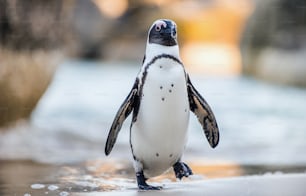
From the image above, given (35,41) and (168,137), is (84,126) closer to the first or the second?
(35,41)

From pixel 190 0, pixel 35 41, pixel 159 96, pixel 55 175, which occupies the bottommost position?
pixel 55 175

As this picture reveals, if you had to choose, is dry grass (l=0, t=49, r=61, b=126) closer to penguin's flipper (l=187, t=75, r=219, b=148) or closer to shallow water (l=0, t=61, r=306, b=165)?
shallow water (l=0, t=61, r=306, b=165)

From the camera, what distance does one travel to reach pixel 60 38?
589 cm

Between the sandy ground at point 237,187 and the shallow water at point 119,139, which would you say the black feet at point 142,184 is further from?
the shallow water at point 119,139

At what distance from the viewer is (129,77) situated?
35.4ft

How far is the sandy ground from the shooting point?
8.46ft

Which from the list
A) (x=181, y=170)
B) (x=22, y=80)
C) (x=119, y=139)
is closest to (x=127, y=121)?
(x=119, y=139)

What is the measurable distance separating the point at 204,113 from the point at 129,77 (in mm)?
8092

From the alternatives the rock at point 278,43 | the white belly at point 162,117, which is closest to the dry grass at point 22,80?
the white belly at point 162,117

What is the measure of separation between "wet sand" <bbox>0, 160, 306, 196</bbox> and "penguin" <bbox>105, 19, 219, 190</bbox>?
130 mm

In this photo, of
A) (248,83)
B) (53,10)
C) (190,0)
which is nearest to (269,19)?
(248,83)

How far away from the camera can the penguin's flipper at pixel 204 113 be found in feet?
8.87

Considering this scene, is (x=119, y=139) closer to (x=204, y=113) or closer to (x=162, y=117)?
(x=204, y=113)

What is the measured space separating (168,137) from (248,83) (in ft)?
25.6
